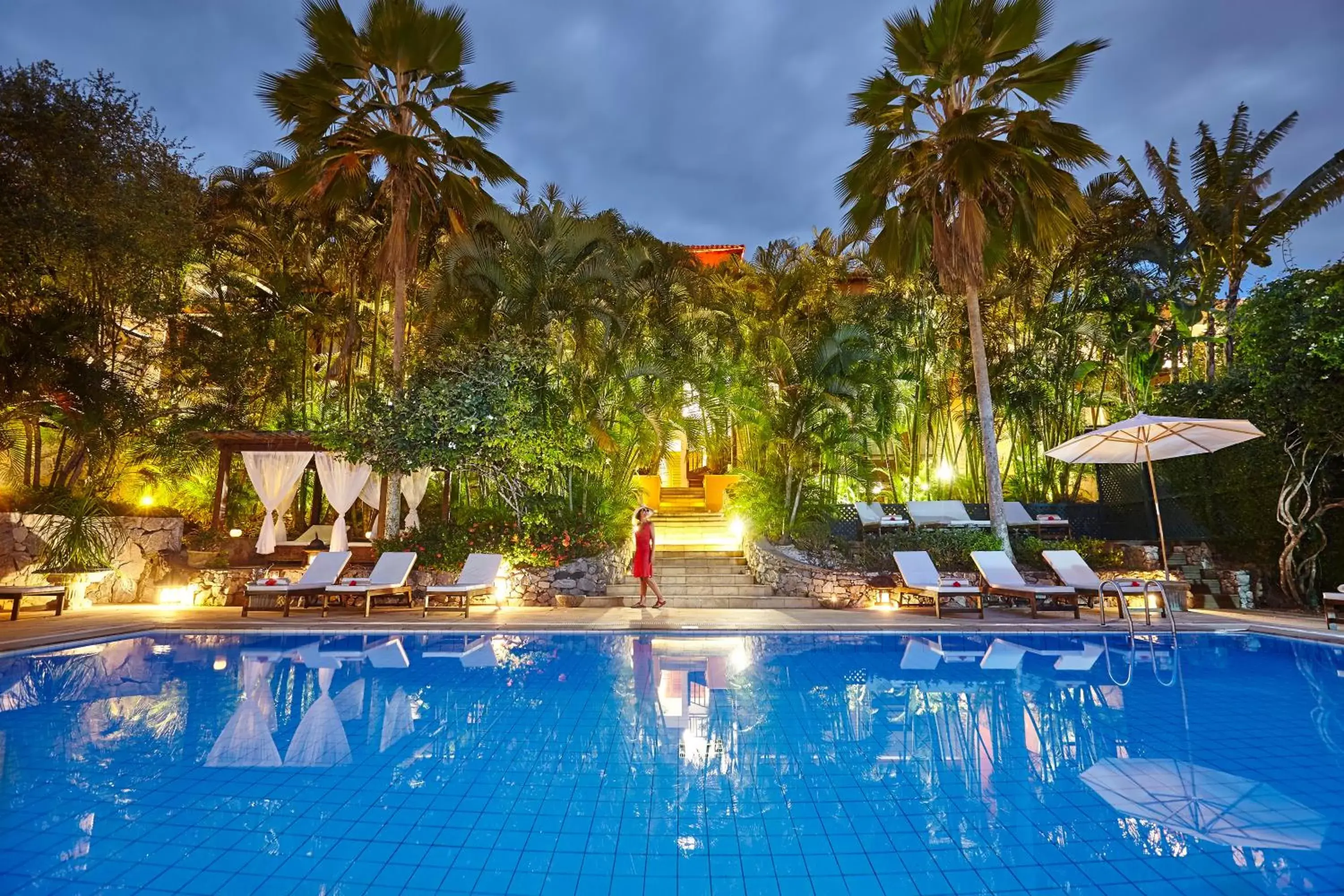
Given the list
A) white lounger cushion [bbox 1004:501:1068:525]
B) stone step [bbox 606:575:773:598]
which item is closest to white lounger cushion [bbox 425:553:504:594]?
stone step [bbox 606:575:773:598]

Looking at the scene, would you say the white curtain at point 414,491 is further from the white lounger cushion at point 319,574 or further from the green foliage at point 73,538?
the green foliage at point 73,538

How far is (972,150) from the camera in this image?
10.3 metres

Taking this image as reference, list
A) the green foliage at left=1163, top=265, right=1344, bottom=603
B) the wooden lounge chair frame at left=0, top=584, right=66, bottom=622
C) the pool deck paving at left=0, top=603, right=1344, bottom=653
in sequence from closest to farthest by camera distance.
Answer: the pool deck paving at left=0, top=603, right=1344, bottom=653
the green foliage at left=1163, top=265, right=1344, bottom=603
the wooden lounge chair frame at left=0, top=584, right=66, bottom=622

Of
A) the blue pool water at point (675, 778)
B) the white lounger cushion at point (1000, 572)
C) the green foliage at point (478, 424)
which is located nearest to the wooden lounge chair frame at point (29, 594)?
the blue pool water at point (675, 778)

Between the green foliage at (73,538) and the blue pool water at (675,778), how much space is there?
17.5 ft

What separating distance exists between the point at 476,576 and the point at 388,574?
51.9 inches

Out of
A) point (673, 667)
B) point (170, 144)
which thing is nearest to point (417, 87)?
point (170, 144)

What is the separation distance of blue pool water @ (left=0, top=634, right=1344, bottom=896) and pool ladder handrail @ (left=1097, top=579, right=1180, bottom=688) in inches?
4.0

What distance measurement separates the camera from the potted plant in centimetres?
1109

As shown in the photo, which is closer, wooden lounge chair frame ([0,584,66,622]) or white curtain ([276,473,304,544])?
wooden lounge chair frame ([0,584,66,622])

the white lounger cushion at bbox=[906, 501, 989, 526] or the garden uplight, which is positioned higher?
the white lounger cushion at bbox=[906, 501, 989, 526]

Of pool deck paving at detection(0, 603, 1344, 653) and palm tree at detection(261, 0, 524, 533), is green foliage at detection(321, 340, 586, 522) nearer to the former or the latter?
palm tree at detection(261, 0, 524, 533)

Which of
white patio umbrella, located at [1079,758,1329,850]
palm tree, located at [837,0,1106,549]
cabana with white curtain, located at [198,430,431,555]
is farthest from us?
cabana with white curtain, located at [198,430,431,555]

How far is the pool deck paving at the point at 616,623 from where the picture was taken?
8.52 m
